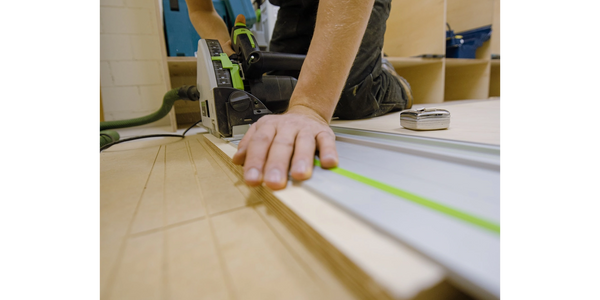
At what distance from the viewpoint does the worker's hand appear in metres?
0.41

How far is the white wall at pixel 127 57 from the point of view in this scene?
1.92 m

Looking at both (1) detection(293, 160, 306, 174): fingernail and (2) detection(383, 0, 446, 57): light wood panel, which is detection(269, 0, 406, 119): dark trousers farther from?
(2) detection(383, 0, 446, 57): light wood panel

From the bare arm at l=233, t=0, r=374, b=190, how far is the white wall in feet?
5.46

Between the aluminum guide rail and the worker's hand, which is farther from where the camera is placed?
the worker's hand

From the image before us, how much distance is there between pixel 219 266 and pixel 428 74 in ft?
8.88

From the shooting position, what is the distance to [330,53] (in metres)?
0.64

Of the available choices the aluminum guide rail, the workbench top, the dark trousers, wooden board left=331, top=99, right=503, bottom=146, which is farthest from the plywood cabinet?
the workbench top

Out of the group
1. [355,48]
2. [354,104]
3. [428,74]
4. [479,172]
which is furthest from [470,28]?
[479,172]

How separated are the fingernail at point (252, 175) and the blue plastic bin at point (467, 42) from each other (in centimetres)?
282

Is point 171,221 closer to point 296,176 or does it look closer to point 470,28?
point 296,176

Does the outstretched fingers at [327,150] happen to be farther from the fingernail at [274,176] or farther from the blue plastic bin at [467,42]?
the blue plastic bin at [467,42]

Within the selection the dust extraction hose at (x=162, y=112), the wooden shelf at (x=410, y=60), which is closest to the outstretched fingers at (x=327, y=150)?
the dust extraction hose at (x=162, y=112)

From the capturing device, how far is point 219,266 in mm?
275

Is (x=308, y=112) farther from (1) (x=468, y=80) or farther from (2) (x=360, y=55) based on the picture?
(1) (x=468, y=80)
